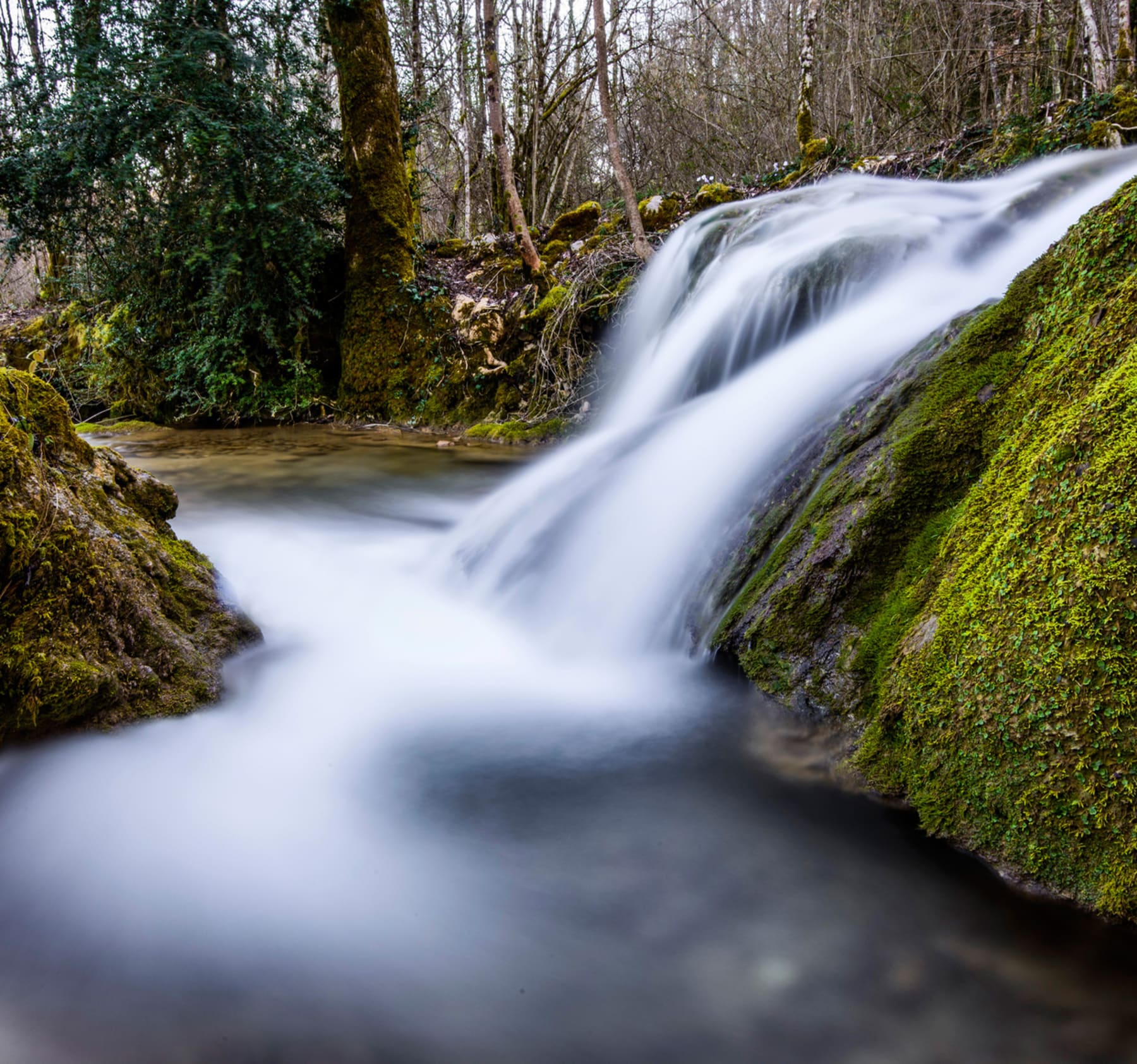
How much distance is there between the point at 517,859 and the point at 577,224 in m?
8.79

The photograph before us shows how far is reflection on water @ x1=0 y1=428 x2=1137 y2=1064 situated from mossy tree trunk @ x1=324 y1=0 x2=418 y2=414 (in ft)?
20.1

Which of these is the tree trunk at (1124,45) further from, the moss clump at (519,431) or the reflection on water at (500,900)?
the reflection on water at (500,900)

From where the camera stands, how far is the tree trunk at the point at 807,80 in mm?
9305

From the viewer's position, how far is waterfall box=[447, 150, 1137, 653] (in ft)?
11.2

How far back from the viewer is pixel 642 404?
5.96 meters

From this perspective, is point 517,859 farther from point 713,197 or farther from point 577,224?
point 577,224

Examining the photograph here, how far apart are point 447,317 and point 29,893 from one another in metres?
7.19

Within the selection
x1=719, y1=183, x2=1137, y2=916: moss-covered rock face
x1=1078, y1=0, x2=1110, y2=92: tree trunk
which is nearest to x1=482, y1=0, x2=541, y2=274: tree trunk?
x1=1078, y1=0, x2=1110, y2=92: tree trunk

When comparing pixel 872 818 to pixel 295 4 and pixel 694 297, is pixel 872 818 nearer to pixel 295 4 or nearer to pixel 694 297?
pixel 694 297

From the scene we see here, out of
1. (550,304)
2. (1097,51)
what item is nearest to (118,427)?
(550,304)

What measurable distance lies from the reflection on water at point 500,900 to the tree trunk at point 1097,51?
8213 millimetres

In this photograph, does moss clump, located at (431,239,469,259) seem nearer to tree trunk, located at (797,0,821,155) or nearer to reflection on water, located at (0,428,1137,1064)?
tree trunk, located at (797,0,821,155)

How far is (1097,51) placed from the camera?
294 inches

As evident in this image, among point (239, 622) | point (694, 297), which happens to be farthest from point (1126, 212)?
point (694, 297)
